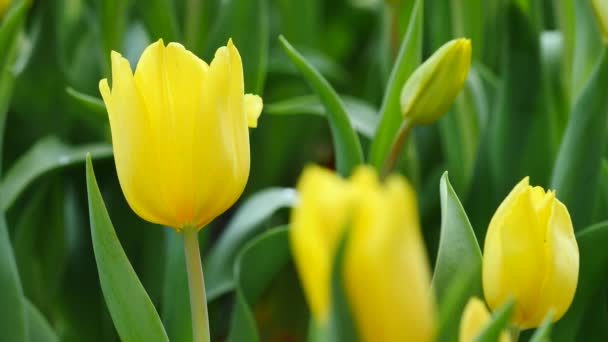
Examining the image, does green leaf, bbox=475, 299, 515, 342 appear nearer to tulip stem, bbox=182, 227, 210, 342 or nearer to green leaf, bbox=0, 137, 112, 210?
tulip stem, bbox=182, 227, 210, 342

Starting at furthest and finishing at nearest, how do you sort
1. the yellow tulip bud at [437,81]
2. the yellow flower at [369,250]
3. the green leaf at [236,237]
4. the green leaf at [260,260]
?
the green leaf at [236,237]
the green leaf at [260,260]
the yellow tulip bud at [437,81]
the yellow flower at [369,250]

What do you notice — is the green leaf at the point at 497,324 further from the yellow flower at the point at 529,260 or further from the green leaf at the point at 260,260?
the green leaf at the point at 260,260

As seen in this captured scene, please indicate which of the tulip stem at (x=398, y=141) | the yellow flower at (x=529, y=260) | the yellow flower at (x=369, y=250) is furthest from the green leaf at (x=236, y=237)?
the yellow flower at (x=369, y=250)

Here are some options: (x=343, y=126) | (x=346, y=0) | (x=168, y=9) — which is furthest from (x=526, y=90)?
(x=346, y=0)

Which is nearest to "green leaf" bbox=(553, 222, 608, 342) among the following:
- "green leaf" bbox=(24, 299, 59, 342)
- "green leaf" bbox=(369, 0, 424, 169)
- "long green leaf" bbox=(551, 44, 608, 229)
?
"long green leaf" bbox=(551, 44, 608, 229)

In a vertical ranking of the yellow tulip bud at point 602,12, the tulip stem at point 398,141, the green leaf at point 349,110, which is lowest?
the green leaf at point 349,110

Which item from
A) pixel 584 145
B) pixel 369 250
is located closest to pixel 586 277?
pixel 584 145

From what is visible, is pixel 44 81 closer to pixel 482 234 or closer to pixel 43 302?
pixel 43 302
